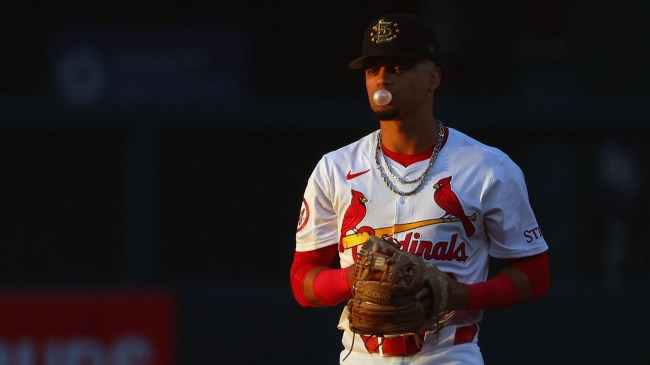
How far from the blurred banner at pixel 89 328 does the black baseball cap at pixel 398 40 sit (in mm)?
2927

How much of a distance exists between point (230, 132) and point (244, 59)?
2.74 meters

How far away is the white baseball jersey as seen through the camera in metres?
3.88

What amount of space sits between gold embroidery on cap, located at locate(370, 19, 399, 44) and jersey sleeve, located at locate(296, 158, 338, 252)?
1.42ft

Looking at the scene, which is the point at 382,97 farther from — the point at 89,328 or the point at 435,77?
the point at 89,328

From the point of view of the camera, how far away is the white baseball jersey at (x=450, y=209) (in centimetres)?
388

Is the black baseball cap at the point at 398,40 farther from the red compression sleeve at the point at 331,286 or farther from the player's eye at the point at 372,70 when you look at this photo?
the red compression sleeve at the point at 331,286

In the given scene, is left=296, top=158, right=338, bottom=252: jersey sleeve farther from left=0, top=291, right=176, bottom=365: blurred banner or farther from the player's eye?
left=0, top=291, right=176, bottom=365: blurred banner

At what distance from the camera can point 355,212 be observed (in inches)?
156

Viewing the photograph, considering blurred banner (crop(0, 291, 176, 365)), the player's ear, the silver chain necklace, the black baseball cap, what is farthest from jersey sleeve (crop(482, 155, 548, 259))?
blurred banner (crop(0, 291, 176, 365))

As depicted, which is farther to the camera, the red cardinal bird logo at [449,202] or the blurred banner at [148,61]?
the blurred banner at [148,61]

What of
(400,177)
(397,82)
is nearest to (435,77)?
(397,82)

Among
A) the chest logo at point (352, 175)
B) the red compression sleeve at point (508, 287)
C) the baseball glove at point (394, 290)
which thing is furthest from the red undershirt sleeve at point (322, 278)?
the red compression sleeve at point (508, 287)

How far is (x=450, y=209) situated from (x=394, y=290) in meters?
0.35

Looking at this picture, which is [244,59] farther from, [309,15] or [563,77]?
[563,77]
